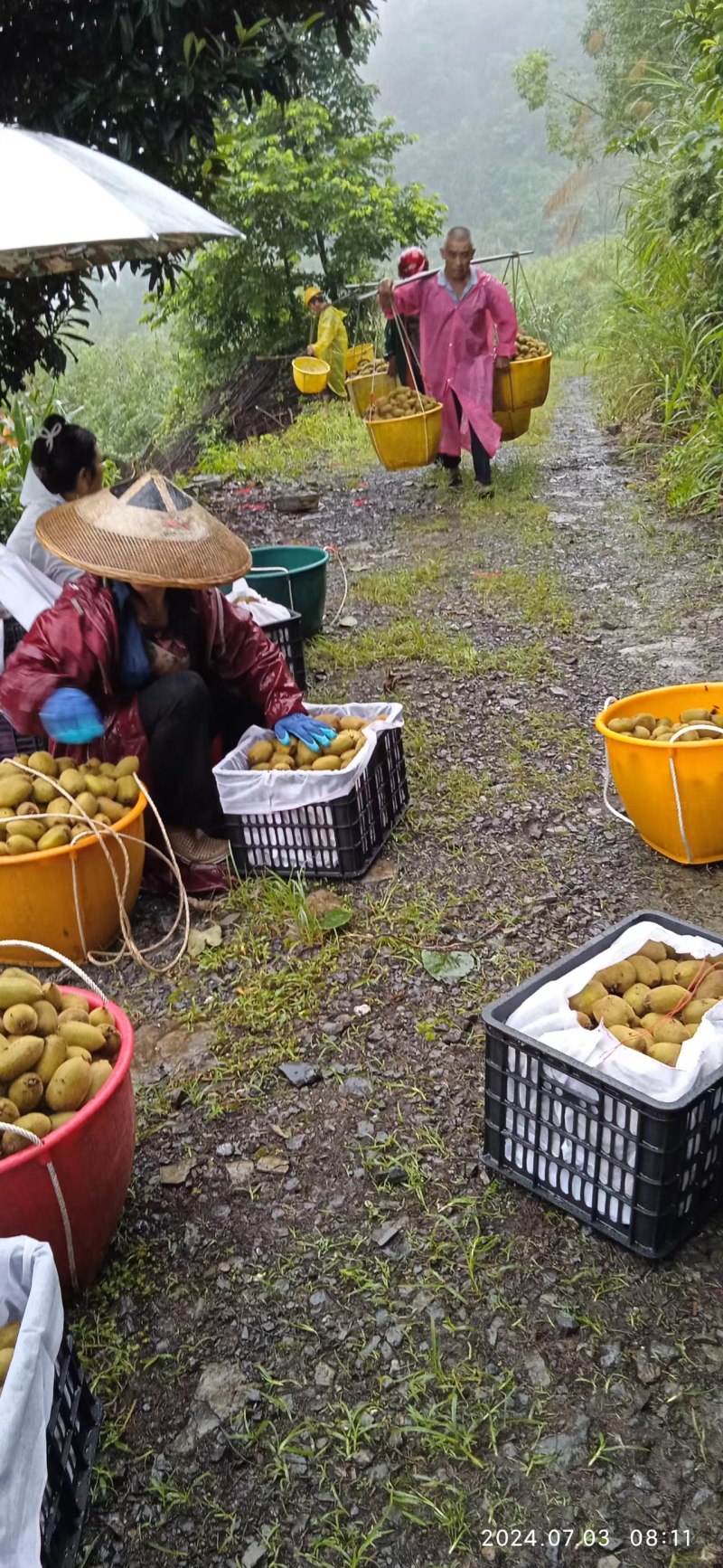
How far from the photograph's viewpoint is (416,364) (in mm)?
7477

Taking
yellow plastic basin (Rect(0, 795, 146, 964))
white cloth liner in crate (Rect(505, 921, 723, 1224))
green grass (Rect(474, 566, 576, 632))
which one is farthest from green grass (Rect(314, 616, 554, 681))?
white cloth liner in crate (Rect(505, 921, 723, 1224))

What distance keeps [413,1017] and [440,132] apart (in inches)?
2688

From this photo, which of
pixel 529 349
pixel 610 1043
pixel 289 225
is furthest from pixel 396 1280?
pixel 289 225

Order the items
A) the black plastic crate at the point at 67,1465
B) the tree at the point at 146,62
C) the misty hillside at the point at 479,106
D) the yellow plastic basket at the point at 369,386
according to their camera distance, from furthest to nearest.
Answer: the misty hillside at the point at 479,106, the yellow plastic basket at the point at 369,386, the tree at the point at 146,62, the black plastic crate at the point at 67,1465

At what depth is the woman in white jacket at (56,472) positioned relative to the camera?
3.44 metres

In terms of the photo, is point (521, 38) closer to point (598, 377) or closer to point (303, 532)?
point (598, 377)

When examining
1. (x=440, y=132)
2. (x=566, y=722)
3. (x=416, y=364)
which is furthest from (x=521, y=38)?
(x=566, y=722)

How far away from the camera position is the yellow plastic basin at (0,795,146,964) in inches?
104

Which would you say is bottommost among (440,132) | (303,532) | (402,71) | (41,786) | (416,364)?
(303,532)

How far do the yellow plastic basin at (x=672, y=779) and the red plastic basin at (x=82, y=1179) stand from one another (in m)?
1.52

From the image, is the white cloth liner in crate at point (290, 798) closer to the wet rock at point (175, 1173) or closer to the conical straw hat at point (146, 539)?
the conical straw hat at point (146, 539)

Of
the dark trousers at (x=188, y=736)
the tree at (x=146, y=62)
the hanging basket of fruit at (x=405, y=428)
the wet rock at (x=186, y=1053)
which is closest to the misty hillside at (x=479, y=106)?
the hanging basket of fruit at (x=405, y=428)

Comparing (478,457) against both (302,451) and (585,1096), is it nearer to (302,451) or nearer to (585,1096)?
(302,451)

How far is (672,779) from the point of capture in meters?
2.74
